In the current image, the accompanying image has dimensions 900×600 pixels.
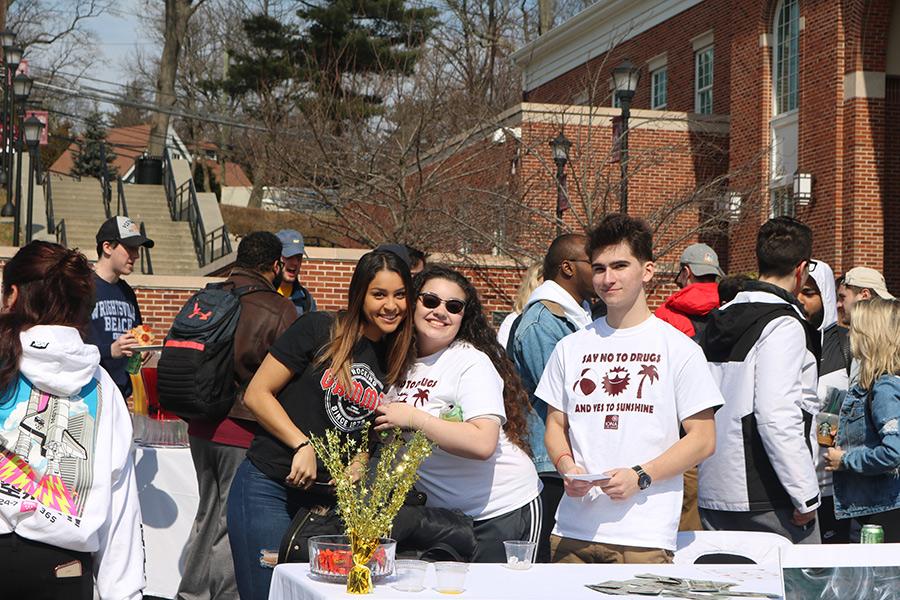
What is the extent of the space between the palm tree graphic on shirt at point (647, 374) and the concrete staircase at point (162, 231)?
73.4 feet

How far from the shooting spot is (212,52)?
166 ft

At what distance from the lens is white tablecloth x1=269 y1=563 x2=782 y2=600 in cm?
376

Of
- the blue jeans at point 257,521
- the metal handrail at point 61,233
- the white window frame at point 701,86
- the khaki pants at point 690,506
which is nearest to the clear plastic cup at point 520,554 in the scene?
the blue jeans at point 257,521

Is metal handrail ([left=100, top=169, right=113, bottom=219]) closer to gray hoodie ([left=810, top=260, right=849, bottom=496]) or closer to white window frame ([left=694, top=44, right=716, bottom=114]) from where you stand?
white window frame ([left=694, top=44, right=716, bottom=114])

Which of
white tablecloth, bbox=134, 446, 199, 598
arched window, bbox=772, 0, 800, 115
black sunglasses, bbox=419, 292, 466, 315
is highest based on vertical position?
arched window, bbox=772, 0, 800, 115

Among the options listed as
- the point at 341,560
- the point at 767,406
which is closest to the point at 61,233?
the point at 767,406

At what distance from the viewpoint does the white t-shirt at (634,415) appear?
451 cm

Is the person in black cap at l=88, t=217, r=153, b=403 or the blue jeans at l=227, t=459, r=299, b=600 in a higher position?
the person in black cap at l=88, t=217, r=153, b=403

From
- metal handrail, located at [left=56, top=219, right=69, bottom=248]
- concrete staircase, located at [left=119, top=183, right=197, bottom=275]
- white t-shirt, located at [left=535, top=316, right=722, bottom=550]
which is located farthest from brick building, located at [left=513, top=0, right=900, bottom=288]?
white t-shirt, located at [left=535, top=316, right=722, bottom=550]

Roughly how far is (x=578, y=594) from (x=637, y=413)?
958 mm

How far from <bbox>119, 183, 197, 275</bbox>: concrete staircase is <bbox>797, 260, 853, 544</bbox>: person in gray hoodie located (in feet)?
66.5

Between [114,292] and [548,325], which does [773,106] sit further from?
[548,325]

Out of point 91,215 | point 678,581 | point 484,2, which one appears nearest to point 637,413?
point 678,581

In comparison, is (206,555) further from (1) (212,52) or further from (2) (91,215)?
(1) (212,52)
